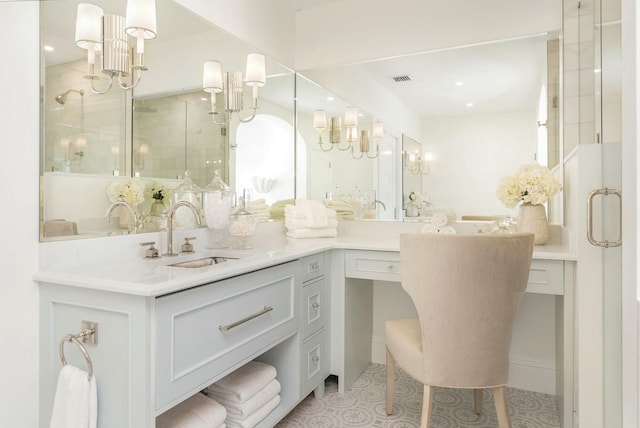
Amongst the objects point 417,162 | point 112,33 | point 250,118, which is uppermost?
point 112,33

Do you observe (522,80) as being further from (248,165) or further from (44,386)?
(44,386)

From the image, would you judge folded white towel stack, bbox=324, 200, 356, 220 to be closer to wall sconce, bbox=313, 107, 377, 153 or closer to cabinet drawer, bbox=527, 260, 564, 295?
wall sconce, bbox=313, 107, 377, 153

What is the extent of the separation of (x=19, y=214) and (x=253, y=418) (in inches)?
47.2

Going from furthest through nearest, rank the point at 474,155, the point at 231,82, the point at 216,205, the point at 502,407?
1. the point at 474,155
2. the point at 231,82
3. the point at 216,205
4. the point at 502,407

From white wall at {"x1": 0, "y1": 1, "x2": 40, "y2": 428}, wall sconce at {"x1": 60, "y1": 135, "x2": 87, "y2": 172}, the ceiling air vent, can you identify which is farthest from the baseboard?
wall sconce at {"x1": 60, "y1": 135, "x2": 87, "y2": 172}

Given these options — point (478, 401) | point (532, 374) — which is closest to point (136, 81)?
point (478, 401)

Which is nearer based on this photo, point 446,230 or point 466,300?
point 466,300

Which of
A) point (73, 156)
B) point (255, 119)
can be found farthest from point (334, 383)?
point (73, 156)

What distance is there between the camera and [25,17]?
4.56 ft

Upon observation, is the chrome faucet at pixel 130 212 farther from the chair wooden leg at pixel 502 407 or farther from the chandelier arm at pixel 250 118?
the chair wooden leg at pixel 502 407

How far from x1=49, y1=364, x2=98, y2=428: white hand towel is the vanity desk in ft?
0.10

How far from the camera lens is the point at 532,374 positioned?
2.49 meters

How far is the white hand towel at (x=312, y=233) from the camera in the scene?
8.78ft

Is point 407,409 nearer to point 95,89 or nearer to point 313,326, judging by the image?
point 313,326
